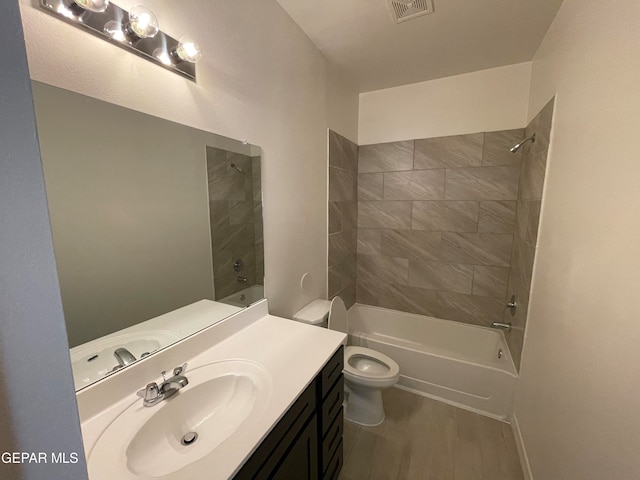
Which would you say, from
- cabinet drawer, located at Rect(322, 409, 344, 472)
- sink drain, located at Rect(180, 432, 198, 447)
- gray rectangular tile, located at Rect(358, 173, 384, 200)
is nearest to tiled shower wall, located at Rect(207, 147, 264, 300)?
sink drain, located at Rect(180, 432, 198, 447)

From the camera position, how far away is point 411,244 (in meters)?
2.67

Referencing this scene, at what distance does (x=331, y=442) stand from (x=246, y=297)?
0.84 metres

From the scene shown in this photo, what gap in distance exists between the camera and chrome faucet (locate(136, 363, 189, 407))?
891mm

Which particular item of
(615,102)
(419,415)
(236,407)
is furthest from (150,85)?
(419,415)

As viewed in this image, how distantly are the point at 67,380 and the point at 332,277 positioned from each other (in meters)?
2.07

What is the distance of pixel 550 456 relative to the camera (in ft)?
4.01

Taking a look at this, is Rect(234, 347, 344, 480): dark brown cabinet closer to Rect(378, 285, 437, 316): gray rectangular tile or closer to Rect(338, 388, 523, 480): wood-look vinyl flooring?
Rect(338, 388, 523, 480): wood-look vinyl flooring

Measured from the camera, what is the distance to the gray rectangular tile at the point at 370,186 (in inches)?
107

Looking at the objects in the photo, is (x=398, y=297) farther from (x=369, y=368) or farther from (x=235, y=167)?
(x=235, y=167)

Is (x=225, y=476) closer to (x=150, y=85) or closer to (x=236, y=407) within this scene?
(x=236, y=407)

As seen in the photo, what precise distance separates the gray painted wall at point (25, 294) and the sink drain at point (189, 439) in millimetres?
620

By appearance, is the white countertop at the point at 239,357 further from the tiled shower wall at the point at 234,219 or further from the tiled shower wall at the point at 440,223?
the tiled shower wall at the point at 440,223

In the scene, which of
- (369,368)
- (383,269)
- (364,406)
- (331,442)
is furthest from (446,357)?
(331,442)

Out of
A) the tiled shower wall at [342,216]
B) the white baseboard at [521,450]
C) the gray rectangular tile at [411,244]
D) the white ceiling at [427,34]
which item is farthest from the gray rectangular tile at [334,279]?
the white ceiling at [427,34]
